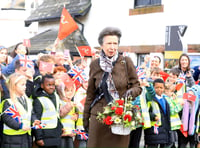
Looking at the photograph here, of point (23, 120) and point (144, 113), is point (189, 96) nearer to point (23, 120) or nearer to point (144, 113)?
point (144, 113)

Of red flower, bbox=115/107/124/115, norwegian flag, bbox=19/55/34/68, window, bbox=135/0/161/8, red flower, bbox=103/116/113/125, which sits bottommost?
red flower, bbox=103/116/113/125

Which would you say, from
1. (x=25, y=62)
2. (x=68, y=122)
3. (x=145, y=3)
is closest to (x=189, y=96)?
(x=68, y=122)

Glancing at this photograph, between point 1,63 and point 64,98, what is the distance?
1670mm

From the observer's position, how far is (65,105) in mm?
6824

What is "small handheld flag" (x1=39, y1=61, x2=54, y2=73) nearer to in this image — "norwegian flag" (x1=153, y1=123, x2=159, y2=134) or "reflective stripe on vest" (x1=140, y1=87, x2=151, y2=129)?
"reflective stripe on vest" (x1=140, y1=87, x2=151, y2=129)

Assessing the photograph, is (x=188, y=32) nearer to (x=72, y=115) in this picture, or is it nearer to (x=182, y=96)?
(x=182, y=96)

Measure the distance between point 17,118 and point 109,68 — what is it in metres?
1.84

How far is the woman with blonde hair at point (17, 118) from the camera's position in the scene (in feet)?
19.1

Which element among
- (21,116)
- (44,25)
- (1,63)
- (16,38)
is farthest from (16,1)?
(21,116)

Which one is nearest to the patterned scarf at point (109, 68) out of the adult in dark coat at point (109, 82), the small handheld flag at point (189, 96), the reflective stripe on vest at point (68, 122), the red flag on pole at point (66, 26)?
the adult in dark coat at point (109, 82)

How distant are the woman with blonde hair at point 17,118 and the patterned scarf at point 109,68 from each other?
5.46 ft

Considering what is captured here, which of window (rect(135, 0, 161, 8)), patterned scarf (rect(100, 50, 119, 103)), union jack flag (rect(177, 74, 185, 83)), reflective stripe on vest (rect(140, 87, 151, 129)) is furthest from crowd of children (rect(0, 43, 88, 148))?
window (rect(135, 0, 161, 8))

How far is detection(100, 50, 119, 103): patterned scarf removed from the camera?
15.3 ft

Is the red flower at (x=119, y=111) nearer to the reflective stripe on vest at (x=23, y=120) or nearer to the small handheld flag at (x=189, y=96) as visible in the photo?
the reflective stripe on vest at (x=23, y=120)
